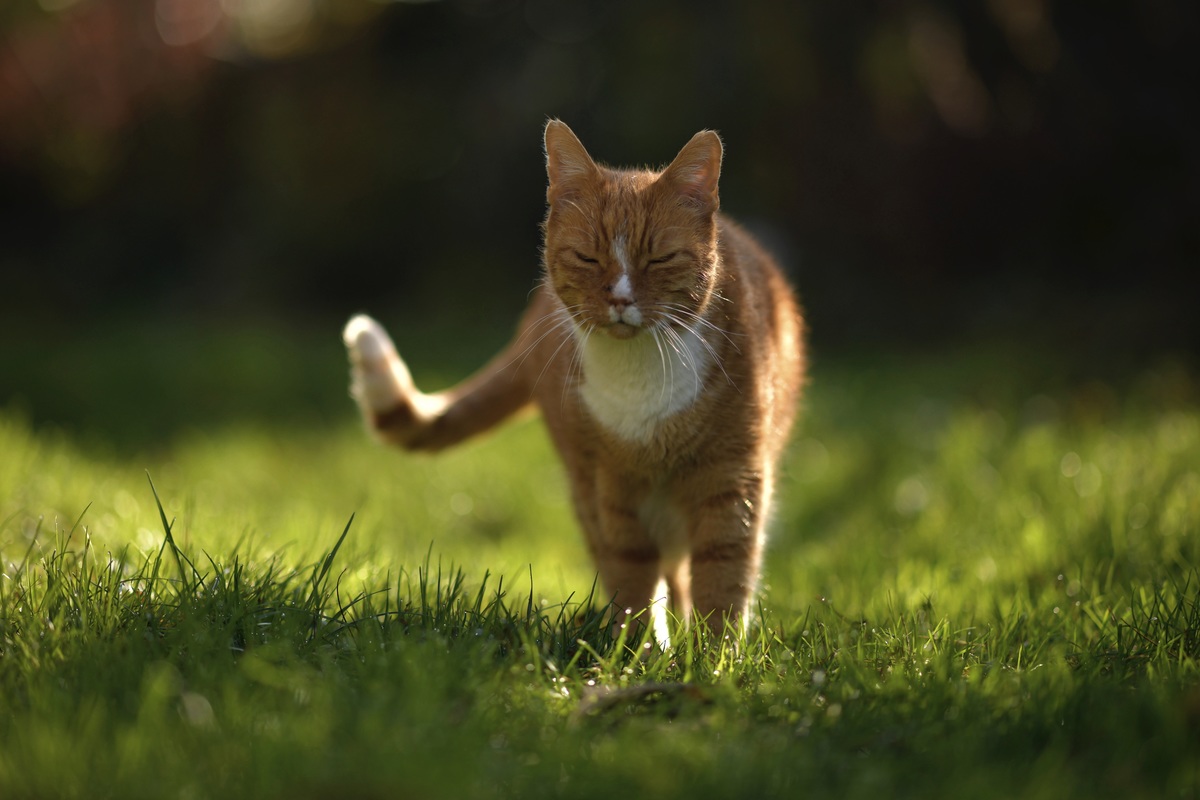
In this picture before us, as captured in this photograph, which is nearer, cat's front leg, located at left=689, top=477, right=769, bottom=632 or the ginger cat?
the ginger cat

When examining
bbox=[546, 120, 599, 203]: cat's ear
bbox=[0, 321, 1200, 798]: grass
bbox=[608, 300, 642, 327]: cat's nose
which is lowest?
bbox=[0, 321, 1200, 798]: grass

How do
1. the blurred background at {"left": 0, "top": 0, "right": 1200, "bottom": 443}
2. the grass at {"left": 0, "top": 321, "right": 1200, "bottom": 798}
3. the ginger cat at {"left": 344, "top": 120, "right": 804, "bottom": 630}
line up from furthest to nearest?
the blurred background at {"left": 0, "top": 0, "right": 1200, "bottom": 443}, the ginger cat at {"left": 344, "top": 120, "right": 804, "bottom": 630}, the grass at {"left": 0, "top": 321, "right": 1200, "bottom": 798}

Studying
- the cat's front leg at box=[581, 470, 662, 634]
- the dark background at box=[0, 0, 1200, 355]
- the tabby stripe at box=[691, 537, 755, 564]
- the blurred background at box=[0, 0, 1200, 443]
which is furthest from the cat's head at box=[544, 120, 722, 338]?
the dark background at box=[0, 0, 1200, 355]

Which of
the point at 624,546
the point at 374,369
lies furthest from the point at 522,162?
the point at 624,546

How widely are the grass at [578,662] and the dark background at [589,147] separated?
4.09 meters

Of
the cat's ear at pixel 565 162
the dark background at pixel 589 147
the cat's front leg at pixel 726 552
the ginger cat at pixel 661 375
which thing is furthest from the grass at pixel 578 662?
the dark background at pixel 589 147

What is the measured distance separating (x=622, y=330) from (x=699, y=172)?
1.57 feet

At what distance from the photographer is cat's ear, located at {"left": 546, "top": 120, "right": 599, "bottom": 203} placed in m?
2.81

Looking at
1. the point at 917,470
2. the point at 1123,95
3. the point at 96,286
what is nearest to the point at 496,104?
the point at 96,286

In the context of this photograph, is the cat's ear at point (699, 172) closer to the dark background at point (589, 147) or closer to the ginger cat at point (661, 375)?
the ginger cat at point (661, 375)

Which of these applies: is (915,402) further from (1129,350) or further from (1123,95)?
(1123,95)

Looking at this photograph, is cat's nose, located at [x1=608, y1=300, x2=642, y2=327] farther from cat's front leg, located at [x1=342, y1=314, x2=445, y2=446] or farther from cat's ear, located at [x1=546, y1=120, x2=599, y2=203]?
cat's front leg, located at [x1=342, y1=314, x2=445, y2=446]

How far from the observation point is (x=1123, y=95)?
7.55 metres

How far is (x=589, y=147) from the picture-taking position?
9078 millimetres
